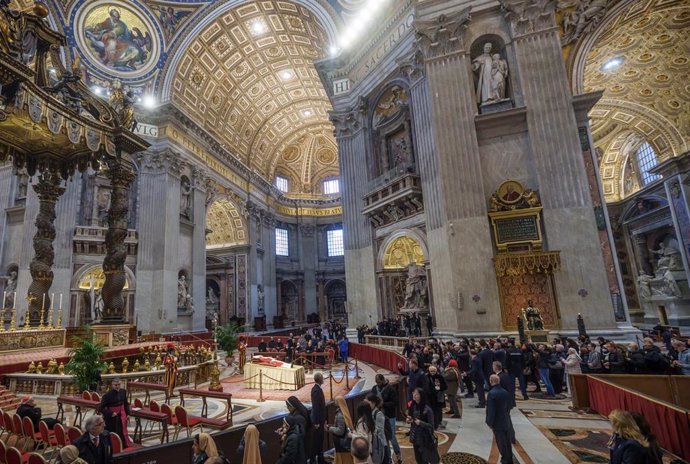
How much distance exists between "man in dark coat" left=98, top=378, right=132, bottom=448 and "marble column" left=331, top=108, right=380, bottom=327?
11.3 metres

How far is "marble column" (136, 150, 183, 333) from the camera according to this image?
56.0ft

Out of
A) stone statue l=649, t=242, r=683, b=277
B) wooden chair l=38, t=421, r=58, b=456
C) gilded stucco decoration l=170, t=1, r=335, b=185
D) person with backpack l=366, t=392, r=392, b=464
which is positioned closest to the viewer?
person with backpack l=366, t=392, r=392, b=464

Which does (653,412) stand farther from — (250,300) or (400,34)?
(250,300)

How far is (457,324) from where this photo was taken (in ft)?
34.7

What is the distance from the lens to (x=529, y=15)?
37.9 feet

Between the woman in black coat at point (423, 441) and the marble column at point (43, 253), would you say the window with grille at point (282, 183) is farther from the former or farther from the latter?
the woman in black coat at point (423, 441)

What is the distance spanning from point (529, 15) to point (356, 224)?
9.81m

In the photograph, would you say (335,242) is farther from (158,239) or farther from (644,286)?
(644,286)

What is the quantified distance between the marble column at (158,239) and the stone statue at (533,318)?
50.7ft

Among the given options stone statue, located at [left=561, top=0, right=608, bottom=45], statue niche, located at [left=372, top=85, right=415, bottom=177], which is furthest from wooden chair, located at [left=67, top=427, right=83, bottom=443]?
stone statue, located at [left=561, top=0, right=608, bottom=45]

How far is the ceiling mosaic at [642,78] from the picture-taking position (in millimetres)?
13039

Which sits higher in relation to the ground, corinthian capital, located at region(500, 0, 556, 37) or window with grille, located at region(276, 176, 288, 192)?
window with grille, located at region(276, 176, 288, 192)

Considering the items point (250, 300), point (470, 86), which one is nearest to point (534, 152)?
point (470, 86)

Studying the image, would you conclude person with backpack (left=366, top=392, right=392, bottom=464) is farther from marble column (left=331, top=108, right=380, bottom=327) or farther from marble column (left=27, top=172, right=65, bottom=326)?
marble column (left=331, top=108, right=380, bottom=327)
